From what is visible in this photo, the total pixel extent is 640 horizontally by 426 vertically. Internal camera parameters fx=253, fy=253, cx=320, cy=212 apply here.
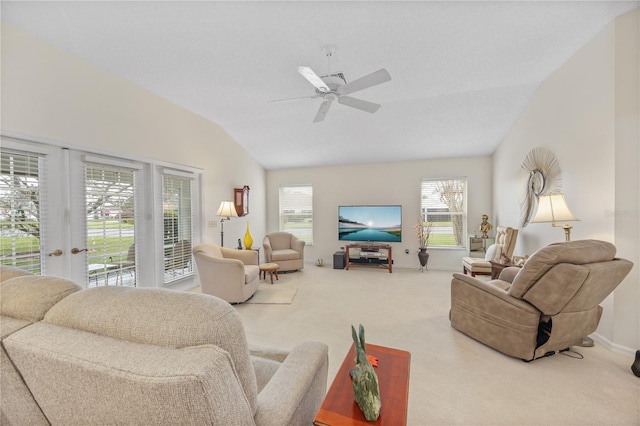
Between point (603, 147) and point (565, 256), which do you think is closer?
point (565, 256)

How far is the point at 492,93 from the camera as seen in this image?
3463mm

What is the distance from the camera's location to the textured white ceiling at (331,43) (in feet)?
6.81

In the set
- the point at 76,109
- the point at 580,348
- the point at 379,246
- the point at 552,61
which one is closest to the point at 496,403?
the point at 580,348

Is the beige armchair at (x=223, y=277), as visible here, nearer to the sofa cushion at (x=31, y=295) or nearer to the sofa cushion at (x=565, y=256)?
the sofa cushion at (x=31, y=295)

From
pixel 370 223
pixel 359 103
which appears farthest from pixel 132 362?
pixel 370 223

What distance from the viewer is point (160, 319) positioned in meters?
0.69

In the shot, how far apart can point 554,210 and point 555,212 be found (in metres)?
0.02

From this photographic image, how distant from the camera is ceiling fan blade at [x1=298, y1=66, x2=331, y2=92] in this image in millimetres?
2062

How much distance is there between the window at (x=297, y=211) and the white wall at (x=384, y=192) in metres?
0.14

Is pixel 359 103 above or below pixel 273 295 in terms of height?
above

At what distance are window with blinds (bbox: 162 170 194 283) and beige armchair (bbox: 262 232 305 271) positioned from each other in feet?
4.92

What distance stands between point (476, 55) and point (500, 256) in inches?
111

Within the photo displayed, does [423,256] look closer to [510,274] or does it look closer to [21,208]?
[510,274]

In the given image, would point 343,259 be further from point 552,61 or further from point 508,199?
point 552,61
